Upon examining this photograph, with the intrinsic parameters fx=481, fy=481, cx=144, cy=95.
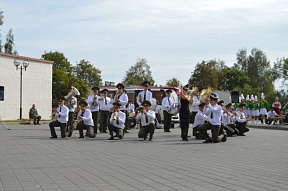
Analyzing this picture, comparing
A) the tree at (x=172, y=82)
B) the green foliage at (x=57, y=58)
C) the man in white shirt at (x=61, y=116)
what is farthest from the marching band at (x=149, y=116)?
the tree at (x=172, y=82)

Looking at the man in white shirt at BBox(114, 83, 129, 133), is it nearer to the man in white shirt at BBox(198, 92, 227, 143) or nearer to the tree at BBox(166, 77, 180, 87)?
the man in white shirt at BBox(198, 92, 227, 143)

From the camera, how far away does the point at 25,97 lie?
44.8 metres

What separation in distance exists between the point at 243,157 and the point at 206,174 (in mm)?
3048

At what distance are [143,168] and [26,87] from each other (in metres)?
37.4

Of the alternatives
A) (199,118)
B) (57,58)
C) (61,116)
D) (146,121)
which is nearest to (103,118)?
(61,116)

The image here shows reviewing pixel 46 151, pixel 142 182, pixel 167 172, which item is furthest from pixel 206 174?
pixel 46 151

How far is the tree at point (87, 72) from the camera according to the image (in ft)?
Result: 315

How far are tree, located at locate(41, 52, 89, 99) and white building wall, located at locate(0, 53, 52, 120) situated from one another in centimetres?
3374

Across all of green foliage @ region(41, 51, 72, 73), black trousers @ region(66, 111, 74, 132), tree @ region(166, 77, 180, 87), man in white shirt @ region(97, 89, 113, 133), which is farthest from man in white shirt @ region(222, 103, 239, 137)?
tree @ region(166, 77, 180, 87)

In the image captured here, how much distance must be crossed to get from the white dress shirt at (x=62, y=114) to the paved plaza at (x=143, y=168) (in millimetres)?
4115

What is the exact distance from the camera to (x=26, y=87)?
44.9 metres

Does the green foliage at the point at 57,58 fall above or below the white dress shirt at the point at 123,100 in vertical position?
above

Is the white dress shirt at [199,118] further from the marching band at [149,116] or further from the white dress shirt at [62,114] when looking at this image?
the white dress shirt at [62,114]

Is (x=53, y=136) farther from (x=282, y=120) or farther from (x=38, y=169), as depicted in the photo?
(x=282, y=120)
